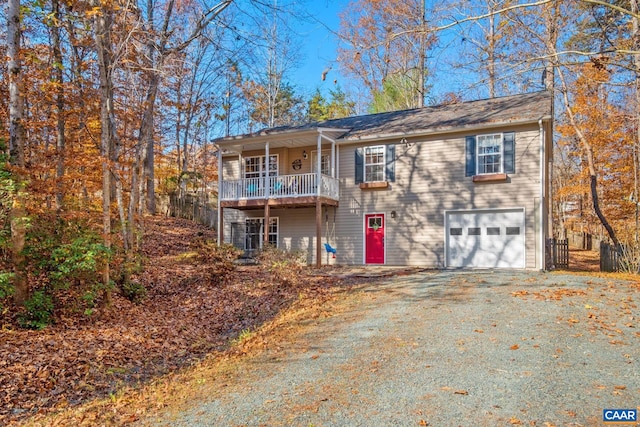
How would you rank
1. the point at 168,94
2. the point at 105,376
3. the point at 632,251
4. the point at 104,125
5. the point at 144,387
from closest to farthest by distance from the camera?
1. the point at 144,387
2. the point at 105,376
3. the point at 104,125
4. the point at 632,251
5. the point at 168,94

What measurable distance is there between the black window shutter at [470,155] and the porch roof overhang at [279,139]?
436 cm

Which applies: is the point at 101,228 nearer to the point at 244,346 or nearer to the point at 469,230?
the point at 244,346

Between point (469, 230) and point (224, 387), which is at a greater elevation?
point (469, 230)

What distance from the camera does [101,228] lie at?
30.8 feet

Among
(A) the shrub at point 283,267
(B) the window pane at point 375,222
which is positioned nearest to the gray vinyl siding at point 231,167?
(B) the window pane at point 375,222

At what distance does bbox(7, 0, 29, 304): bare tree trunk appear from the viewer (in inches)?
283

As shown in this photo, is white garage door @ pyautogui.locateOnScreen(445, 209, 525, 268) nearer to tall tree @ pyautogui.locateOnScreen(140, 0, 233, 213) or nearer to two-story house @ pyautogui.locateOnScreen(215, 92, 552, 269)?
two-story house @ pyautogui.locateOnScreen(215, 92, 552, 269)

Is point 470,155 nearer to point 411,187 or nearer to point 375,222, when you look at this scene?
point 411,187

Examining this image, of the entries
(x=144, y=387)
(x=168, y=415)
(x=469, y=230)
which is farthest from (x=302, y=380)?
(x=469, y=230)

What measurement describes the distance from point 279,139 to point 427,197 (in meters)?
5.62

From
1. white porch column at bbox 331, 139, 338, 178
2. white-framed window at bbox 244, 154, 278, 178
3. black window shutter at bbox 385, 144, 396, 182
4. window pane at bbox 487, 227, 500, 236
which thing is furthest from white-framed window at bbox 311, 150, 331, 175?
window pane at bbox 487, 227, 500, 236

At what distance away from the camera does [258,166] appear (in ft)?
58.0

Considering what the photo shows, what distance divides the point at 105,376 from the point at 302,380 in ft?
9.57

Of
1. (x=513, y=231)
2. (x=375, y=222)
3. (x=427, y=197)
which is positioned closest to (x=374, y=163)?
(x=375, y=222)
